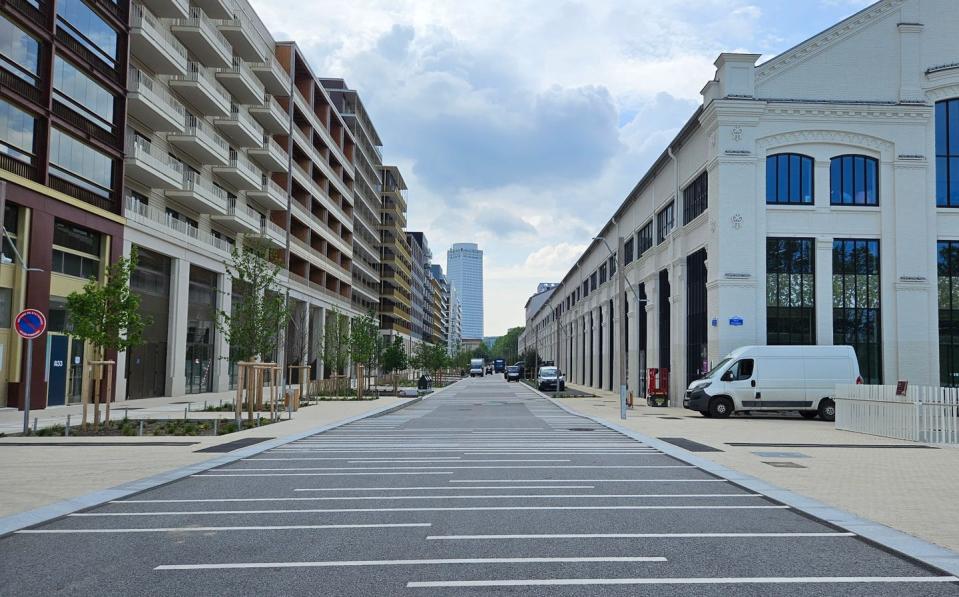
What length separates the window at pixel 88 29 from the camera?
2869 cm

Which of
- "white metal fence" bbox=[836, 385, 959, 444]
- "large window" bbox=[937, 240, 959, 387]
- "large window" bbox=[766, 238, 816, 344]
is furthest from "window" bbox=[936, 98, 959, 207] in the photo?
"white metal fence" bbox=[836, 385, 959, 444]

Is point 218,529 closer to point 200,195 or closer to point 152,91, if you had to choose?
point 152,91

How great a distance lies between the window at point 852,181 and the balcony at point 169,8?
31.2 metres

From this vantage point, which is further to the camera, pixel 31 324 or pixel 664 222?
pixel 664 222

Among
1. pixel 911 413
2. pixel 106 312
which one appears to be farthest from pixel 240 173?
pixel 911 413

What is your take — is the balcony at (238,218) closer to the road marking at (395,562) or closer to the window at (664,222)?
the window at (664,222)

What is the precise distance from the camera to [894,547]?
6980 mm

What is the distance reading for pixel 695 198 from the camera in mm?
34438

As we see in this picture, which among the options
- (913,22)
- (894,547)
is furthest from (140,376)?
(913,22)

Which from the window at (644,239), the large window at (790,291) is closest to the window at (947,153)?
the large window at (790,291)

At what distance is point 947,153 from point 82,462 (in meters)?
33.9

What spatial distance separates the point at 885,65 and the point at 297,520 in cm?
3242

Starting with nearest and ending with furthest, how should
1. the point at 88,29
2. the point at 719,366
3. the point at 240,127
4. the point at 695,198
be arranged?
the point at 719,366 → the point at 88,29 → the point at 695,198 → the point at 240,127

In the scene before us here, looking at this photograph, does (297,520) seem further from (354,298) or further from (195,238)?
(354,298)
